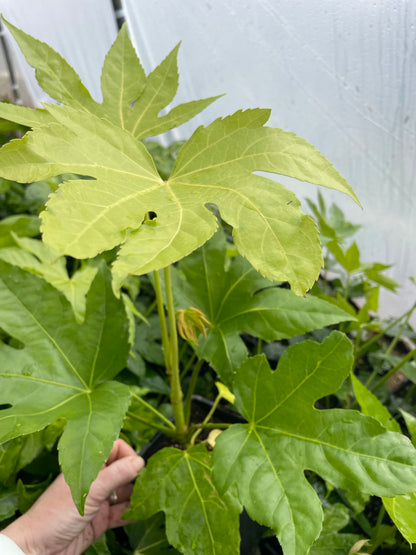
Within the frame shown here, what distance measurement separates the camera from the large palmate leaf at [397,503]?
19.4 inches

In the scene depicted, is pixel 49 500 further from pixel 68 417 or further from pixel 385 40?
pixel 385 40

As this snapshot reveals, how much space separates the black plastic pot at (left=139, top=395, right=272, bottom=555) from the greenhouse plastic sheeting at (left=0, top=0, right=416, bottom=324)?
777mm

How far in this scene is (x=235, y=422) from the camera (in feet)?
2.48

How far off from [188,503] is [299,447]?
17cm

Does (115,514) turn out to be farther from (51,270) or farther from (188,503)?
(51,270)

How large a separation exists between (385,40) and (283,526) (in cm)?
102

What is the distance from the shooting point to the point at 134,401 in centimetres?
72

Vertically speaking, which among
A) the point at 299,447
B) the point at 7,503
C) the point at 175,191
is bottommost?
the point at 7,503

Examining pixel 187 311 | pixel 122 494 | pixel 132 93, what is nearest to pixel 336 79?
pixel 132 93

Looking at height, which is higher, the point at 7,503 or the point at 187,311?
the point at 187,311

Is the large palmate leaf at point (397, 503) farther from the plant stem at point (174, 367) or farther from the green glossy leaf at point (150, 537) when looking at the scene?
the green glossy leaf at point (150, 537)

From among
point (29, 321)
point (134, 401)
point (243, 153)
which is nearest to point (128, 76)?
point (243, 153)

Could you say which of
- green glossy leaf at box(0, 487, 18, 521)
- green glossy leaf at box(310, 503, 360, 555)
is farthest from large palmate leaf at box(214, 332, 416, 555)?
green glossy leaf at box(0, 487, 18, 521)

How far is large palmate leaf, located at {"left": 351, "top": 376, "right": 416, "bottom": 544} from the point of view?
0.49 meters
